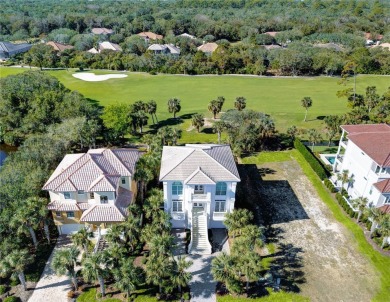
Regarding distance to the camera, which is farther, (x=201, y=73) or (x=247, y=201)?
(x=201, y=73)

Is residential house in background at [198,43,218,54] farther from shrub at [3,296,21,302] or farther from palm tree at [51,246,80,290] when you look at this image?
shrub at [3,296,21,302]

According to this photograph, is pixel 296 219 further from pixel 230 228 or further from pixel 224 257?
pixel 224 257

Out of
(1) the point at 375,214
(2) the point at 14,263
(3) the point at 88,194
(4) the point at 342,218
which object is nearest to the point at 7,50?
(3) the point at 88,194

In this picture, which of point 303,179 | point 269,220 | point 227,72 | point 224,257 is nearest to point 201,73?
point 227,72

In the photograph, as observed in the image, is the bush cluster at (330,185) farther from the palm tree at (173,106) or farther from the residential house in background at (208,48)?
the residential house in background at (208,48)

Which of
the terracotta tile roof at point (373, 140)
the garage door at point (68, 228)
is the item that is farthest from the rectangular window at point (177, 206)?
the terracotta tile roof at point (373, 140)

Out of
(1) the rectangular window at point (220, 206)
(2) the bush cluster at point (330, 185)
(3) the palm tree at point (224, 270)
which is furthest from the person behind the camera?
(2) the bush cluster at point (330, 185)
